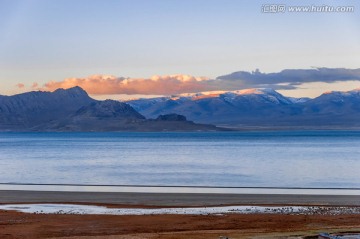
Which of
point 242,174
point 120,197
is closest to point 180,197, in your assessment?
point 120,197

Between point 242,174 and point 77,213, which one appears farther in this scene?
point 242,174

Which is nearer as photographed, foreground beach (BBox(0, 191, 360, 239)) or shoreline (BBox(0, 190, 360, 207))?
foreground beach (BBox(0, 191, 360, 239))

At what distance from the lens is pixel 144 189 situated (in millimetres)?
44844

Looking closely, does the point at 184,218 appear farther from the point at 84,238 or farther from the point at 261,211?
the point at 84,238

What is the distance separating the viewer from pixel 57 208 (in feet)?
104

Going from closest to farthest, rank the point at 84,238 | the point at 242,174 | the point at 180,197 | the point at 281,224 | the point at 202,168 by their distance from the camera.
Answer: the point at 84,238 < the point at 281,224 < the point at 180,197 < the point at 242,174 < the point at 202,168

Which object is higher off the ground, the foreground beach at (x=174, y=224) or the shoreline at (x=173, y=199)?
the foreground beach at (x=174, y=224)

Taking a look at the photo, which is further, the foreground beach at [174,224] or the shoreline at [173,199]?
the shoreline at [173,199]

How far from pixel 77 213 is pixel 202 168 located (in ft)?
141

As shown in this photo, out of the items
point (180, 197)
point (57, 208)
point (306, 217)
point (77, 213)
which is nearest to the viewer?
point (306, 217)

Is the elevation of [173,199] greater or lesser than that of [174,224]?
lesser

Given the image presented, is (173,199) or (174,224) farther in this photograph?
(173,199)

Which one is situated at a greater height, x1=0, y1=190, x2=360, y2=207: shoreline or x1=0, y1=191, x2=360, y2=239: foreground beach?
x1=0, y1=191, x2=360, y2=239: foreground beach

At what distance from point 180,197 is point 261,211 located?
324 inches
